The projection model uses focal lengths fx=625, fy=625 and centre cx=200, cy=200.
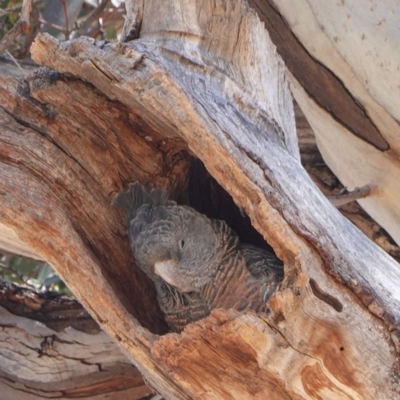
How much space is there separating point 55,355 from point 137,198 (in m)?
0.64

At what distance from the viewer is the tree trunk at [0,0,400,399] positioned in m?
0.95

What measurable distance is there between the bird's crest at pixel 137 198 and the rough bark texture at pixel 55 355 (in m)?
0.57

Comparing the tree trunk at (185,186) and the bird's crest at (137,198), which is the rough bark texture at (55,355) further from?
the bird's crest at (137,198)

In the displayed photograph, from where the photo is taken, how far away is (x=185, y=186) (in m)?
1.38

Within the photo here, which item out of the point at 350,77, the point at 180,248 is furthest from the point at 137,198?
the point at 350,77

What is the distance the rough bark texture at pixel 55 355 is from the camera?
5.45ft

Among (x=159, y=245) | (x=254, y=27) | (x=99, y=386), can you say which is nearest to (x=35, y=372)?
(x=99, y=386)

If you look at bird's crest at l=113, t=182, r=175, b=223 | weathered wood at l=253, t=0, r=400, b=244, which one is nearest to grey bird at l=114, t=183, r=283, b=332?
bird's crest at l=113, t=182, r=175, b=223

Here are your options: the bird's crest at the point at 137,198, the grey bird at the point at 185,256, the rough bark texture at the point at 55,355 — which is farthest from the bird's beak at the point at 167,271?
the rough bark texture at the point at 55,355

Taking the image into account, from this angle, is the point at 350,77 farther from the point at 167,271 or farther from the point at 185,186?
the point at 167,271

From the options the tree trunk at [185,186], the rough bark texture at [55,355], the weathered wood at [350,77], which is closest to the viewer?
the tree trunk at [185,186]

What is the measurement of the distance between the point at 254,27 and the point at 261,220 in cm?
59

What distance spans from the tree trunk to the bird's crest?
21mm

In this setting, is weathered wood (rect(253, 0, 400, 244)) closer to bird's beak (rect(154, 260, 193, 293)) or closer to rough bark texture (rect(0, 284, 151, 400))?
bird's beak (rect(154, 260, 193, 293))
